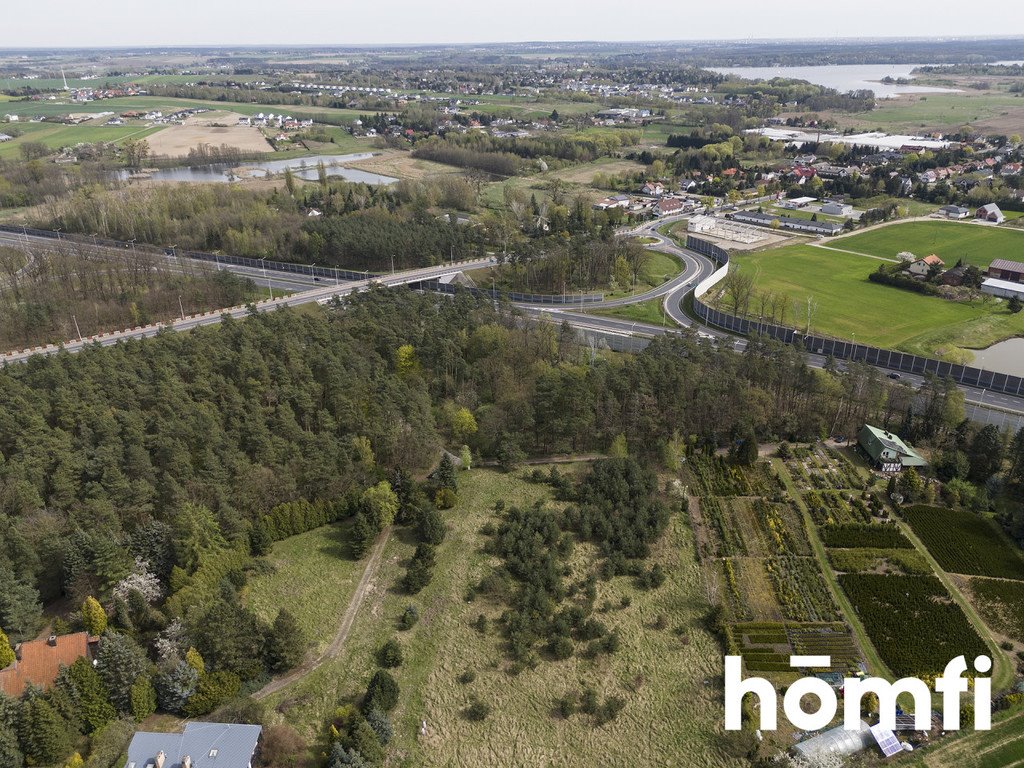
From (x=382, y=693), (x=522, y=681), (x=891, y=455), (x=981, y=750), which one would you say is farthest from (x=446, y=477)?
(x=891, y=455)

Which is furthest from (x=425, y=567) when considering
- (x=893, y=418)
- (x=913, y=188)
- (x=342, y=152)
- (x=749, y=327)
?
(x=342, y=152)

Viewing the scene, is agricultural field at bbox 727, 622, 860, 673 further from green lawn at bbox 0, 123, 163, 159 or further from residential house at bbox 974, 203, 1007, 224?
green lawn at bbox 0, 123, 163, 159

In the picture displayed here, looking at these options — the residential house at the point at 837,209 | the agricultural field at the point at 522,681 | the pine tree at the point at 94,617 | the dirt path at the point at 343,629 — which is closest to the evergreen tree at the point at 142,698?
the dirt path at the point at 343,629

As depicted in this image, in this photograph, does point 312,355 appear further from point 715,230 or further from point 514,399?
point 715,230

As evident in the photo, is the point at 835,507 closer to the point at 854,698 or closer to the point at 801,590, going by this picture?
the point at 801,590

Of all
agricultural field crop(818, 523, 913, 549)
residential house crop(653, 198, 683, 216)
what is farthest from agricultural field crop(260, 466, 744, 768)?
residential house crop(653, 198, 683, 216)

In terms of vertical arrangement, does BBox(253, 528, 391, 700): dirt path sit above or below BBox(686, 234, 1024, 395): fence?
below

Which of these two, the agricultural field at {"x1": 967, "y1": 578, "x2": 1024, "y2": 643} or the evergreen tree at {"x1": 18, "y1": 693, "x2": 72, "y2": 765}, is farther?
the agricultural field at {"x1": 967, "y1": 578, "x2": 1024, "y2": 643}

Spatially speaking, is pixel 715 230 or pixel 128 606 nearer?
pixel 128 606
